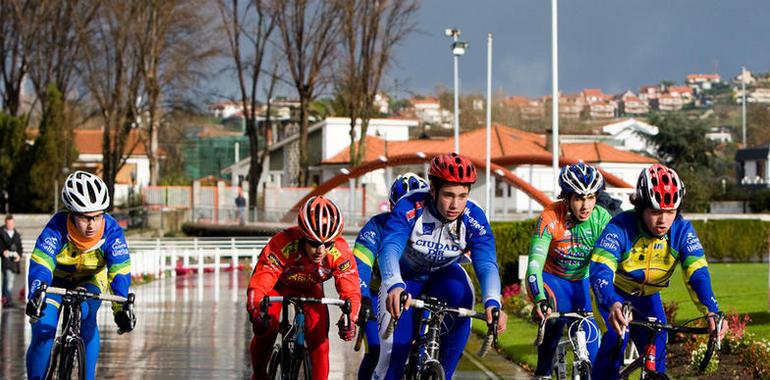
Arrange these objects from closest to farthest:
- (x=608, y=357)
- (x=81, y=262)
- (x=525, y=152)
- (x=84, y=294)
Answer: (x=608, y=357) → (x=84, y=294) → (x=81, y=262) → (x=525, y=152)

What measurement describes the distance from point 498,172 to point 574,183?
4153cm

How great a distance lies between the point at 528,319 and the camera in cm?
2286

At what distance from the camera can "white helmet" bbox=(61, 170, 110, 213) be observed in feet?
34.6

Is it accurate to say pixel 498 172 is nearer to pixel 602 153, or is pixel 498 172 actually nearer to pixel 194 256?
pixel 194 256

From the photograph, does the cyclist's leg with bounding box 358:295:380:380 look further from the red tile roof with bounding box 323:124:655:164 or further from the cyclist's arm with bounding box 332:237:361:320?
the red tile roof with bounding box 323:124:655:164

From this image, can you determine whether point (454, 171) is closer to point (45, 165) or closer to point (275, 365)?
point (275, 365)

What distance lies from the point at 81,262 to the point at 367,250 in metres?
2.26

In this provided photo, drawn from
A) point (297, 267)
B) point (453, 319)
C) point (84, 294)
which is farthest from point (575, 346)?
point (84, 294)

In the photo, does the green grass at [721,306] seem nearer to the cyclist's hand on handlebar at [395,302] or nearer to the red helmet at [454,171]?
the red helmet at [454,171]

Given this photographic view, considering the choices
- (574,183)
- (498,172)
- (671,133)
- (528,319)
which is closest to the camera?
(574,183)

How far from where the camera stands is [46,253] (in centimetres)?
1068

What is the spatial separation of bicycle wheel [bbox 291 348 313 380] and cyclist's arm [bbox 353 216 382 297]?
0.78 metres

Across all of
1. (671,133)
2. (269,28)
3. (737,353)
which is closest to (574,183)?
(737,353)

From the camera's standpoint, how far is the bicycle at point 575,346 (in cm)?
1027
